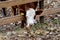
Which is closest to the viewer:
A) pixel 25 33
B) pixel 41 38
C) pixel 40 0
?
pixel 41 38

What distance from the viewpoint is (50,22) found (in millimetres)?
7441

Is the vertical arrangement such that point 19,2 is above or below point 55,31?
above

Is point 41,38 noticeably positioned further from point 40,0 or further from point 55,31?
point 40,0

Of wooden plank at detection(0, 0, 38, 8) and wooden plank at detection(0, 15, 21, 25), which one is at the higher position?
wooden plank at detection(0, 0, 38, 8)

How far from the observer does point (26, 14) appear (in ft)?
22.3

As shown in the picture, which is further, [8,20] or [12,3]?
[8,20]

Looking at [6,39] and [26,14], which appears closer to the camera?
[6,39]

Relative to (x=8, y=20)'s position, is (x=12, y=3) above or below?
above

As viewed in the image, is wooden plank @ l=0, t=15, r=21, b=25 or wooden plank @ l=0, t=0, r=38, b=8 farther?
wooden plank @ l=0, t=15, r=21, b=25

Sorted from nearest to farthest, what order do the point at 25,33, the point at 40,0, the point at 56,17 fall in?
the point at 25,33 < the point at 40,0 < the point at 56,17

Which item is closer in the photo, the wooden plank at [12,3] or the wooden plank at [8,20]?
the wooden plank at [12,3]

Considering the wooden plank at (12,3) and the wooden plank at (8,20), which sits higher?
the wooden plank at (12,3)

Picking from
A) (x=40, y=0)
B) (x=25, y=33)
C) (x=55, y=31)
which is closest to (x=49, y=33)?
(x=55, y=31)

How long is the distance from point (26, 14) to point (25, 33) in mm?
605
